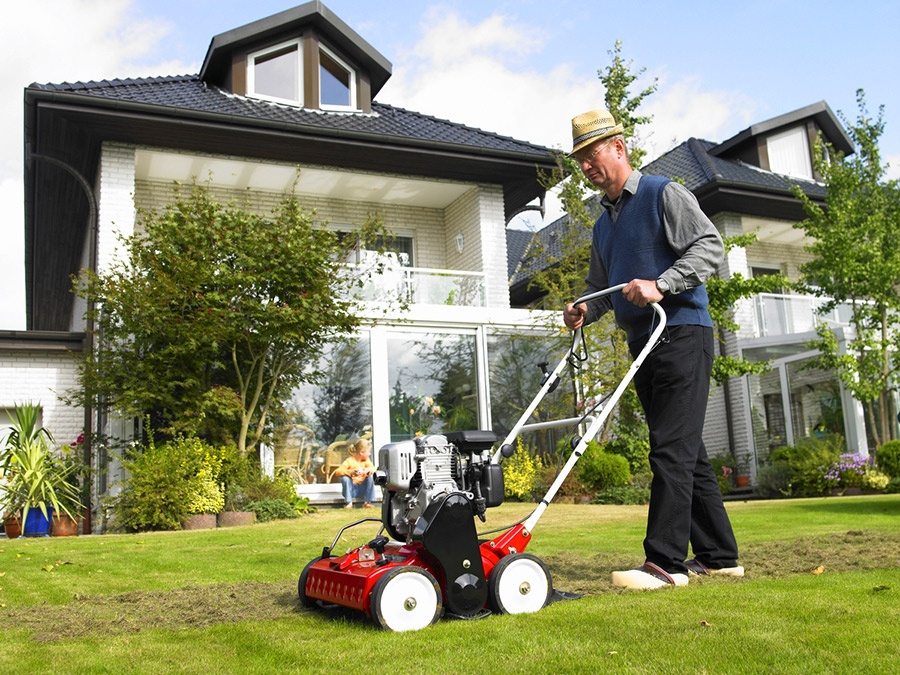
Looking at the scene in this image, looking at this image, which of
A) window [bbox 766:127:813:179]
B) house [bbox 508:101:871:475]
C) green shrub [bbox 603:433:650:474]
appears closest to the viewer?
green shrub [bbox 603:433:650:474]

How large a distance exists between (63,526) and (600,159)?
29.9 feet

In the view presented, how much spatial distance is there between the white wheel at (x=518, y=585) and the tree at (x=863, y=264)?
13.0 m

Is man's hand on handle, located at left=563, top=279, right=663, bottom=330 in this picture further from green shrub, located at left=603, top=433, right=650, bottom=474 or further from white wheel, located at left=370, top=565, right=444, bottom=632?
green shrub, located at left=603, top=433, right=650, bottom=474

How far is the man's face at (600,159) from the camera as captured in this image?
13.0 feet

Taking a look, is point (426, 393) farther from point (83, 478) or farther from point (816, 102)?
point (816, 102)

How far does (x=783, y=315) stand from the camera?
17672mm

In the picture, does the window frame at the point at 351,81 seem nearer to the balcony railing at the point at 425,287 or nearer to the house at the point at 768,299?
the balcony railing at the point at 425,287

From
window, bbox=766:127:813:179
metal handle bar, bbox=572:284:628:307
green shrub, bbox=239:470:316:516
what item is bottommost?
green shrub, bbox=239:470:316:516

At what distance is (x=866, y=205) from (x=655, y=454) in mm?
13746

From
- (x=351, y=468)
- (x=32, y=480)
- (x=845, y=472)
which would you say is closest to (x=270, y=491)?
(x=351, y=468)

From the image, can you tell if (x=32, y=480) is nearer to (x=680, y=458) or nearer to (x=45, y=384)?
(x=45, y=384)

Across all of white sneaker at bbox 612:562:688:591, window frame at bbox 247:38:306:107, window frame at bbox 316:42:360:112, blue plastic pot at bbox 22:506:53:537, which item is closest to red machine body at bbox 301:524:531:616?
white sneaker at bbox 612:562:688:591

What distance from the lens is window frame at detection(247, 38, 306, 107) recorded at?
15.1 m

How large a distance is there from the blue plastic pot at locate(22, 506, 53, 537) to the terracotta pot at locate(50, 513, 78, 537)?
0.08 meters
